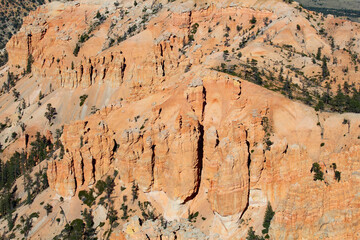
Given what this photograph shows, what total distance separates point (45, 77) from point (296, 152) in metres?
89.0

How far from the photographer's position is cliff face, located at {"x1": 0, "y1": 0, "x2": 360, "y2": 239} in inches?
2515

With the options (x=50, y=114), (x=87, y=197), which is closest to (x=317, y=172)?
(x=87, y=197)

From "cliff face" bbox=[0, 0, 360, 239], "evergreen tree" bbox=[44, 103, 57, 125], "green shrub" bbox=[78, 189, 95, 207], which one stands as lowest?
"evergreen tree" bbox=[44, 103, 57, 125]

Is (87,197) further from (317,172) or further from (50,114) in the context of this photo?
(50,114)

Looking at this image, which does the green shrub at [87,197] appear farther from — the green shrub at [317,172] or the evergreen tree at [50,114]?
the evergreen tree at [50,114]

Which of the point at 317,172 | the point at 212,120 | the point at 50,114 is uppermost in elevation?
the point at 212,120

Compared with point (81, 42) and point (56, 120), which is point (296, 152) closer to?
point (56, 120)

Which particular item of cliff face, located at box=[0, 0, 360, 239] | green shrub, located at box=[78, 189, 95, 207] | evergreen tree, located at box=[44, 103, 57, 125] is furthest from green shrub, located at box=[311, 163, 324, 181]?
evergreen tree, located at box=[44, 103, 57, 125]

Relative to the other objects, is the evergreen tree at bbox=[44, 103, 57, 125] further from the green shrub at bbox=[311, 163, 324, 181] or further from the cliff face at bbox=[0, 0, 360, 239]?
the green shrub at bbox=[311, 163, 324, 181]

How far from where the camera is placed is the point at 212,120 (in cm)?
7494

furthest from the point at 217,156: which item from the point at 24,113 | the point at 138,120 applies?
the point at 24,113

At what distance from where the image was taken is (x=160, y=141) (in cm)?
7356

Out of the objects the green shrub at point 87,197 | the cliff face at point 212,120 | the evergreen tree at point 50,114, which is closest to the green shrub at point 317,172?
the cliff face at point 212,120

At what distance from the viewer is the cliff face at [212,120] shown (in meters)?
63.9
